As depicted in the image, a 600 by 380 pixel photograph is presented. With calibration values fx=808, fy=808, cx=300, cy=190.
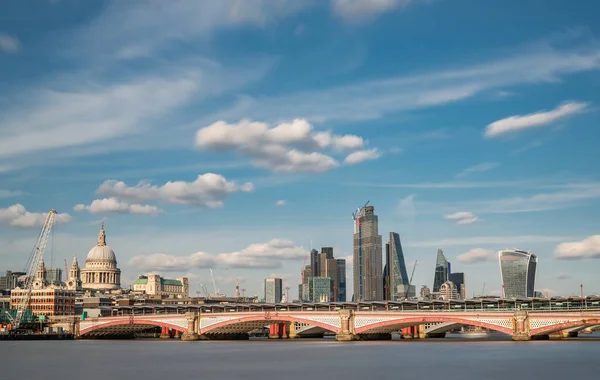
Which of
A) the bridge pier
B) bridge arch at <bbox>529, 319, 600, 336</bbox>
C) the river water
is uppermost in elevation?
bridge arch at <bbox>529, 319, 600, 336</bbox>

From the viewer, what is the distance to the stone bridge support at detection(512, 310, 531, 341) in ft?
456

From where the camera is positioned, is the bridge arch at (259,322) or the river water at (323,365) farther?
the bridge arch at (259,322)

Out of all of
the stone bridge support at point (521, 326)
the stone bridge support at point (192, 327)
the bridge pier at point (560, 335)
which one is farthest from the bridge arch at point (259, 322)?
the bridge pier at point (560, 335)

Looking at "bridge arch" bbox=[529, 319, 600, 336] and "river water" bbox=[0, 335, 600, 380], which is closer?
"river water" bbox=[0, 335, 600, 380]

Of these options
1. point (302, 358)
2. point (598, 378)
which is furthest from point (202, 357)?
point (598, 378)

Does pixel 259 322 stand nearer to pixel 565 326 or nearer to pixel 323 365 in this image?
pixel 565 326

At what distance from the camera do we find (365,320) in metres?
158

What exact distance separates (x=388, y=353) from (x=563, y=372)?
122ft

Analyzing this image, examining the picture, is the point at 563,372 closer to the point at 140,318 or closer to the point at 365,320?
the point at 365,320

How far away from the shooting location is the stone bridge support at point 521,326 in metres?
139

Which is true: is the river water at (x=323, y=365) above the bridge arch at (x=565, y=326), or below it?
below

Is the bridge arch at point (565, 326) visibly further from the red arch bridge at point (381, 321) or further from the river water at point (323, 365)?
the river water at point (323, 365)

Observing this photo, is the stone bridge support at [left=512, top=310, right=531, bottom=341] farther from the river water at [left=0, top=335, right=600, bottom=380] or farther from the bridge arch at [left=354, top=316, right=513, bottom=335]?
the river water at [left=0, top=335, right=600, bottom=380]

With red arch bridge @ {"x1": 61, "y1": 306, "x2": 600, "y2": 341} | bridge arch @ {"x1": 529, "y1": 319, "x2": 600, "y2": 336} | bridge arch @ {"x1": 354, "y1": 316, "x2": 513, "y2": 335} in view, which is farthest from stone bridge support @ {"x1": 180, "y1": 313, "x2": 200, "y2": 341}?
bridge arch @ {"x1": 529, "y1": 319, "x2": 600, "y2": 336}
